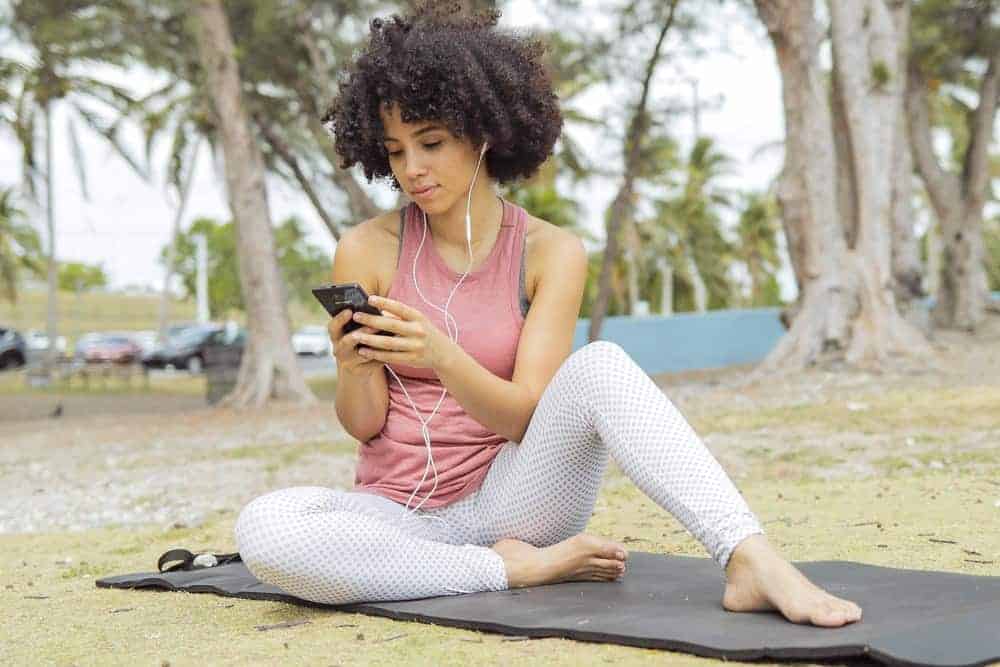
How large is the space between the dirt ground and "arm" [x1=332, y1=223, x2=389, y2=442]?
0.46 meters

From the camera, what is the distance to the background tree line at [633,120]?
39.2 ft

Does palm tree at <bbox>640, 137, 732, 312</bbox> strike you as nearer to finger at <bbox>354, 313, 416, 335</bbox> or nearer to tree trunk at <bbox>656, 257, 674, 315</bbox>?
tree trunk at <bbox>656, 257, 674, 315</bbox>

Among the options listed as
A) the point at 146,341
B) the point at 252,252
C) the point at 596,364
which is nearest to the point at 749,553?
the point at 596,364

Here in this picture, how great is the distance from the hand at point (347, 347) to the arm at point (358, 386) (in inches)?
1.1

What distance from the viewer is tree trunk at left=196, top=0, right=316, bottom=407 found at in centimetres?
1404

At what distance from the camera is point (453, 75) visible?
9.55ft

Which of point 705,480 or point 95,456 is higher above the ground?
point 705,480

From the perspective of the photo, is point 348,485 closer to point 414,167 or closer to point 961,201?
point 414,167

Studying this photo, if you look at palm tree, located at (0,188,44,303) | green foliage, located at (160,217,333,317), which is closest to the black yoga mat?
palm tree, located at (0,188,44,303)

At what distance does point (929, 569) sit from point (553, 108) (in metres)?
1.51

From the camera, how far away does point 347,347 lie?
2.71 meters

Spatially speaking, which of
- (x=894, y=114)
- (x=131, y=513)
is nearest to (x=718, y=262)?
(x=894, y=114)

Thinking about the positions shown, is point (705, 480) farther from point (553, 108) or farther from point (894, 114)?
point (894, 114)

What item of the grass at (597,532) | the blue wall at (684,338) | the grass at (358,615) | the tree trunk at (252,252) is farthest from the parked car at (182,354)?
the grass at (358,615)
